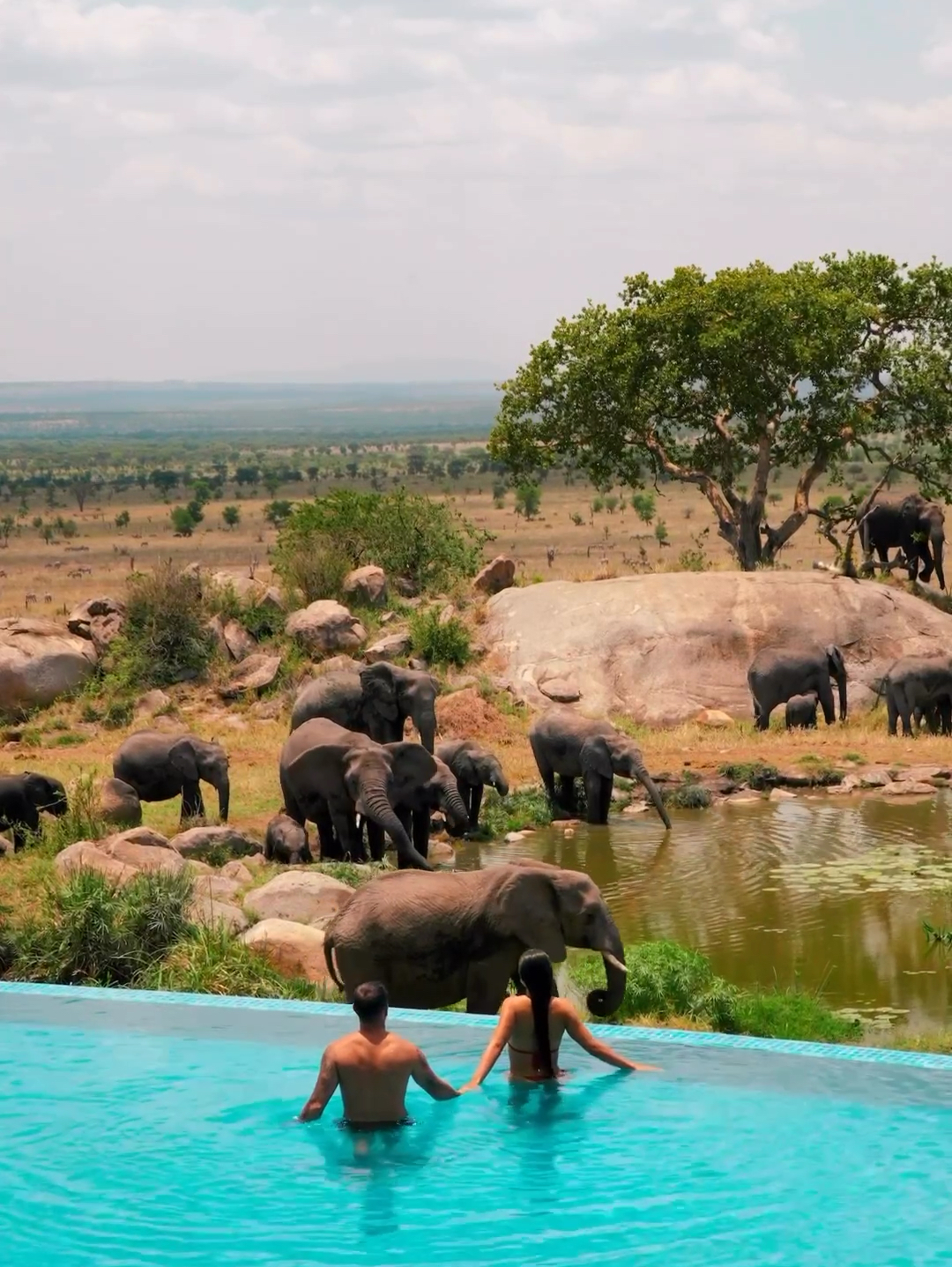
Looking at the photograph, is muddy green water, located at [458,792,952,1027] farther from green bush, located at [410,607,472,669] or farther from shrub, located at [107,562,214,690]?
shrub, located at [107,562,214,690]

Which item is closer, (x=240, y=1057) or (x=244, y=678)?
(x=240, y=1057)

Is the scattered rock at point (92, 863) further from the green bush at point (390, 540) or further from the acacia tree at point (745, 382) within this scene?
the acacia tree at point (745, 382)

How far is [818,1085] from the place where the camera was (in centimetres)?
1055

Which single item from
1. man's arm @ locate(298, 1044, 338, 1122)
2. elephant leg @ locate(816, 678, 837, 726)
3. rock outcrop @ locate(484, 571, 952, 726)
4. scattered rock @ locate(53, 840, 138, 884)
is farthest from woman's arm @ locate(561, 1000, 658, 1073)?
rock outcrop @ locate(484, 571, 952, 726)

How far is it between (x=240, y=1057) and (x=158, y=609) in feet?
58.1

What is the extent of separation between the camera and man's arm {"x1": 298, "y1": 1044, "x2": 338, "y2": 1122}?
9734 millimetres

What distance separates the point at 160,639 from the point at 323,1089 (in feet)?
62.3

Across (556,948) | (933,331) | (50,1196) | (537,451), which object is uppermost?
(933,331)

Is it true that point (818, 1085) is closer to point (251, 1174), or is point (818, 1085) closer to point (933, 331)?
point (251, 1174)

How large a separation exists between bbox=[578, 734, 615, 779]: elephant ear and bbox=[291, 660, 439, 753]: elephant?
1.85 m

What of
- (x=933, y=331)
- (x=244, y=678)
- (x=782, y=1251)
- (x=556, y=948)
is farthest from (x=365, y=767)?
(x=933, y=331)

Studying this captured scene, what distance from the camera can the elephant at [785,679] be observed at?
24703 mm

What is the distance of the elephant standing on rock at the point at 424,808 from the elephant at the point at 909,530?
16.8 metres

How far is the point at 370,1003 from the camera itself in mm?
9492
